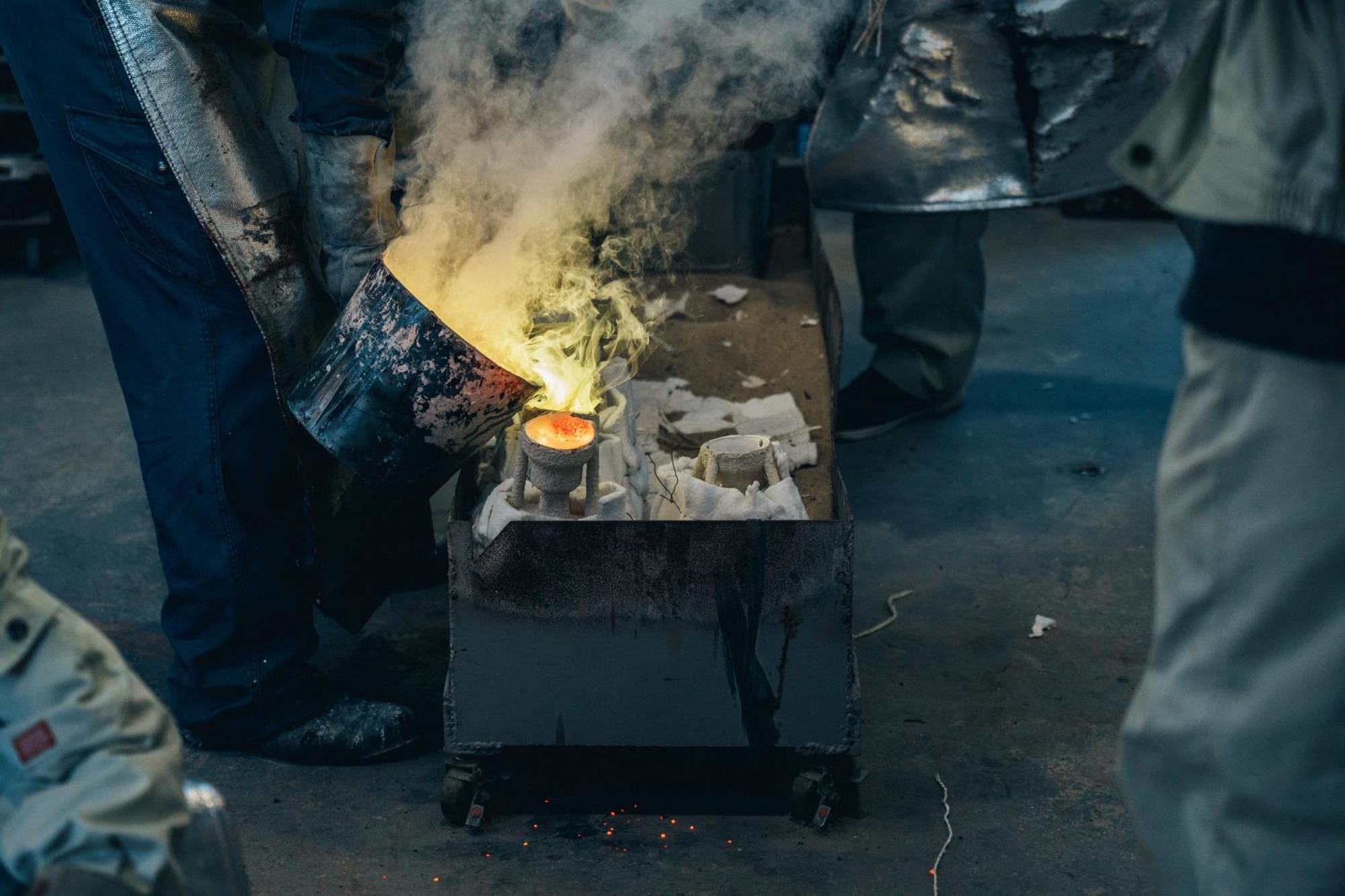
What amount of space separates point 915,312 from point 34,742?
10.3 feet

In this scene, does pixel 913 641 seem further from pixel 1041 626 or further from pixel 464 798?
pixel 464 798

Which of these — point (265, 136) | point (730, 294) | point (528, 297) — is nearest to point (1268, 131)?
point (528, 297)

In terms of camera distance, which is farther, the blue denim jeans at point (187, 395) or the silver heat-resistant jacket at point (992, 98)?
the silver heat-resistant jacket at point (992, 98)

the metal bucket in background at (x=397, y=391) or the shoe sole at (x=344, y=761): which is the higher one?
the metal bucket in background at (x=397, y=391)

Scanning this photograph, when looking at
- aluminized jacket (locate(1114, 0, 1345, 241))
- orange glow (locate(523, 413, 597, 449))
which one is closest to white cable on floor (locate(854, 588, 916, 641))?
orange glow (locate(523, 413, 597, 449))

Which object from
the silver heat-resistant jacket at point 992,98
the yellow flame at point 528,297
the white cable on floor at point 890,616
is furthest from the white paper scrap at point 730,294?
the white cable on floor at point 890,616

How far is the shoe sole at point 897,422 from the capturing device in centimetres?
406

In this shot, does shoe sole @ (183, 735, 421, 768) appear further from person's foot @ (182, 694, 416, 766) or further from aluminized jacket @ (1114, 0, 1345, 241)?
aluminized jacket @ (1114, 0, 1345, 241)

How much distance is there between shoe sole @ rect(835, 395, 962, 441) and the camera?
160 inches

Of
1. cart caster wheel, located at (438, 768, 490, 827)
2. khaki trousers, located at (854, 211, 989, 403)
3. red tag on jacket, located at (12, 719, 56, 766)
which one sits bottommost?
cart caster wheel, located at (438, 768, 490, 827)

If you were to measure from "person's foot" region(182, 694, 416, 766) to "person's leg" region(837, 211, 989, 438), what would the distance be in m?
1.82

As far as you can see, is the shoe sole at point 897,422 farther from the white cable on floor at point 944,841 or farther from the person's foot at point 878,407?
the white cable on floor at point 944,841

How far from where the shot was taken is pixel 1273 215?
131cm

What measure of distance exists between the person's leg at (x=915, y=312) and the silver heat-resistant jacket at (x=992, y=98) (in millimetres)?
263
